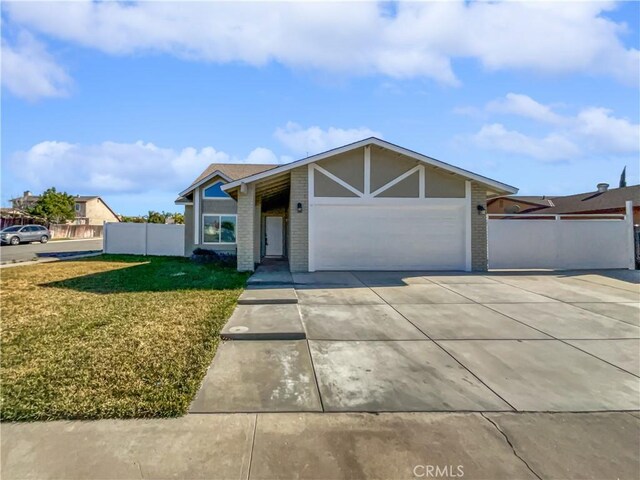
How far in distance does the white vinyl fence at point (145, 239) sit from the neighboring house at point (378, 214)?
10.0 meters

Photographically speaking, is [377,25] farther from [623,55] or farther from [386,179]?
[623,55]

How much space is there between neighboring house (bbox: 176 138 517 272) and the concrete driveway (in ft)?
11.9

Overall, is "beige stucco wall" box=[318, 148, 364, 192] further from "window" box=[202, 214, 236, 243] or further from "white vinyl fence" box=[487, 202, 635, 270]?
"window" box=[202, 214, 236, 243]

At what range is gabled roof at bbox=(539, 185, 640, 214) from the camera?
21031 mm

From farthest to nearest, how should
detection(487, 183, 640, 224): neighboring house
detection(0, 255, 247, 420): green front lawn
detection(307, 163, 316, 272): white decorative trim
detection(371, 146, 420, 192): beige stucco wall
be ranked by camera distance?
detection(487, 183, 640, 224): neighboring house, detection(371, 146, 420, 192): beige stucco wall, detection(307, 163, 316, 272): white decorative trim, detection(0, 255, 247, 420): green front lawn

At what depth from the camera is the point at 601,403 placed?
314 centimetres

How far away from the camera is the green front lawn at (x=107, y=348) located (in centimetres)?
297

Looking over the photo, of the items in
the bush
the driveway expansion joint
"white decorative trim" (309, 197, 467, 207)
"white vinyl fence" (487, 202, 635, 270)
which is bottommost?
the driveway expansion joint

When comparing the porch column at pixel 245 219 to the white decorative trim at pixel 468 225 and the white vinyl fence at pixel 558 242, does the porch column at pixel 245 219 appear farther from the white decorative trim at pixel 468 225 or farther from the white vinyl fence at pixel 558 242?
→ the white vinyl fence at pixel 558 242

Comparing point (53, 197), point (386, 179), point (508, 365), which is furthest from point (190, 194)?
point (53, 197)

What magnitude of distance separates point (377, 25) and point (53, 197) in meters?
46.0

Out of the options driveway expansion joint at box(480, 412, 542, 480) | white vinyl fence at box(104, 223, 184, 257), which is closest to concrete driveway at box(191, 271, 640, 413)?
driveway expansion joint at box(480, 412, 542, 480)

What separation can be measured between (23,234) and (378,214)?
31.0 m

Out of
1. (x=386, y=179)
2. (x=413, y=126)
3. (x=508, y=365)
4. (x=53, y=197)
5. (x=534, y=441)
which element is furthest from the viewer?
(x=53, y=197)
